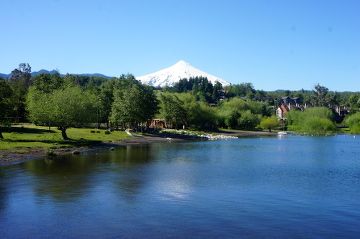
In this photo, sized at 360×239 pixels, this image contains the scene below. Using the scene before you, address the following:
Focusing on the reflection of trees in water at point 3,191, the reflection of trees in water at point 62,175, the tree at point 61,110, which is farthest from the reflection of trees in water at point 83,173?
the tree at point 61,110

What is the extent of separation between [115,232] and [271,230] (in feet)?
36.7

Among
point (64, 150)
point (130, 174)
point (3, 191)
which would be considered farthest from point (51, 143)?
point (3, 191)

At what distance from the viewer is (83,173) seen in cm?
5897

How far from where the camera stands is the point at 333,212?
1538 inches

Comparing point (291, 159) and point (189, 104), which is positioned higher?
point (189, 104)

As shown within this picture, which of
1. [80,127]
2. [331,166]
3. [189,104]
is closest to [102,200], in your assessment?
[331,166]

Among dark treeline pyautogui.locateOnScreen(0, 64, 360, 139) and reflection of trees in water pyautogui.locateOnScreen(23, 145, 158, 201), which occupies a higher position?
dark treeline pyautogui.locateOnScreen(0, 64, 360, 139)

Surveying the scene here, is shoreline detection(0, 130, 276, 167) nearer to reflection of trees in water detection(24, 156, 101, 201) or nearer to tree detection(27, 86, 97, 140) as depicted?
reflection of trees in water detection(24, 156, 101, 201)

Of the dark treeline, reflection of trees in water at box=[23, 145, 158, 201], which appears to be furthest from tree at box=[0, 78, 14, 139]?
reflection of trees in water at box=[23, 145, 158, 201]

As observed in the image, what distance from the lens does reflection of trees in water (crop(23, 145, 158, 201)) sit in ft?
154

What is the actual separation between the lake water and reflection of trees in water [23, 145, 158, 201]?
0.36 ft

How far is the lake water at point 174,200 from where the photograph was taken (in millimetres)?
32562

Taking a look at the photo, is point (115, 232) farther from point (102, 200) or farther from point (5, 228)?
point (102, 200)

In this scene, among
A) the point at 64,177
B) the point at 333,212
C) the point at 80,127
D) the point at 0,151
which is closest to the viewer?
the point at 333,212
